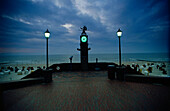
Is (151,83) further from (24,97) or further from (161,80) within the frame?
(24,97)

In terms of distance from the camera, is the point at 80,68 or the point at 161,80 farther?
the point at 80,68

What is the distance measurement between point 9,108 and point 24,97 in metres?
1.03

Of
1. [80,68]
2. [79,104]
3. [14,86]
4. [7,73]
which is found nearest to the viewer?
[79,104]

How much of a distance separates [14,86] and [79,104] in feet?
15.5

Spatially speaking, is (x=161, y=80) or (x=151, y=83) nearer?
(x=161, y=80)

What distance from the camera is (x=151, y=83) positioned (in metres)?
6.52

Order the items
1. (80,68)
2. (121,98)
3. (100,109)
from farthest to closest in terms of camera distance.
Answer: (80,68), (121,98), (100,109)

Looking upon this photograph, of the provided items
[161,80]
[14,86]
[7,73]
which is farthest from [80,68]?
[7,73]

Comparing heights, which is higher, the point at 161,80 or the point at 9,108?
the point at 161,80

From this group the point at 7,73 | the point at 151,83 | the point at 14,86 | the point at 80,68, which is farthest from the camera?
the point at 7,73

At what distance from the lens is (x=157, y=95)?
15.5 ft

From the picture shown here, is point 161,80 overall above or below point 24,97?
above

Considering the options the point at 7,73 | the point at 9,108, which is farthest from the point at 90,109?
the point at 7,73

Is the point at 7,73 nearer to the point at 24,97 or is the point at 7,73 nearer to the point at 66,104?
the point at 24,97
